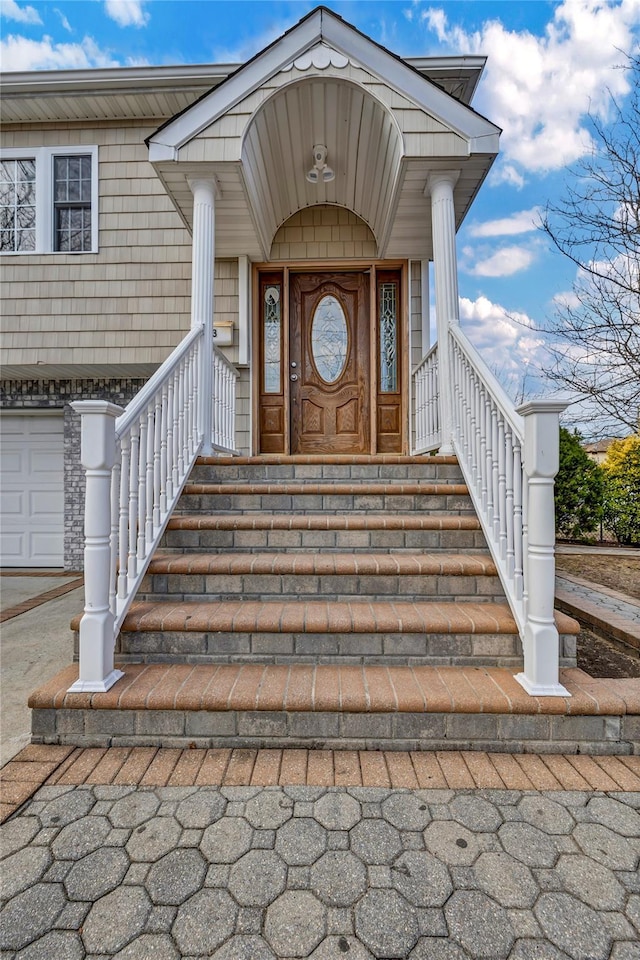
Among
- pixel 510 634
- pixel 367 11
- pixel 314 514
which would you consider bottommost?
pixel 510 634

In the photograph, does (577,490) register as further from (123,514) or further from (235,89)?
(123,514)

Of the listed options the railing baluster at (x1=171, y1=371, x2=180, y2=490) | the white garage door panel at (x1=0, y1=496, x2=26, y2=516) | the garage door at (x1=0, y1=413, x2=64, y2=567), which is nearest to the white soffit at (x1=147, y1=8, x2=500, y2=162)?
the railing baluster at (x1=171, y1=371, x2=180, y2=490)

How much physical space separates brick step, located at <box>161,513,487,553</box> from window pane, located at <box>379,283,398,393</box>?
2417mm

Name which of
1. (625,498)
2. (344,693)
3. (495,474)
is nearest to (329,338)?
(495,474)

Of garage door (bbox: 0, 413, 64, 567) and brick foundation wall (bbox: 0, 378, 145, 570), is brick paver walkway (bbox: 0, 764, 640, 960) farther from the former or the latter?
garage door (bbox: 0, 413, 64, 567)

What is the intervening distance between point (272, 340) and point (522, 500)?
11.2ft

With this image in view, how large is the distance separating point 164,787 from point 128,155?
18.6ft

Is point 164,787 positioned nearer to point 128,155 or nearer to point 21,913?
point 21,913

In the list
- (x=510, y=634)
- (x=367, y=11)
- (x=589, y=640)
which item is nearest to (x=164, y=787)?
(x=510, y=634)

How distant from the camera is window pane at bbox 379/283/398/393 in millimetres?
4562

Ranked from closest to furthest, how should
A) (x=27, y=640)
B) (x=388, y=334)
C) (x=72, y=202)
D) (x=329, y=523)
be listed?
(x=329, y=523), (x=27, y=640), (x=388, y=334), (x=72, y=202)

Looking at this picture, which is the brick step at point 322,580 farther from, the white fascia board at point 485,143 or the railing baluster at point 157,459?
the white fascia board at point 485,143

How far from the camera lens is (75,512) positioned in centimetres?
534

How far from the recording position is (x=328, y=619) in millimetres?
1952
